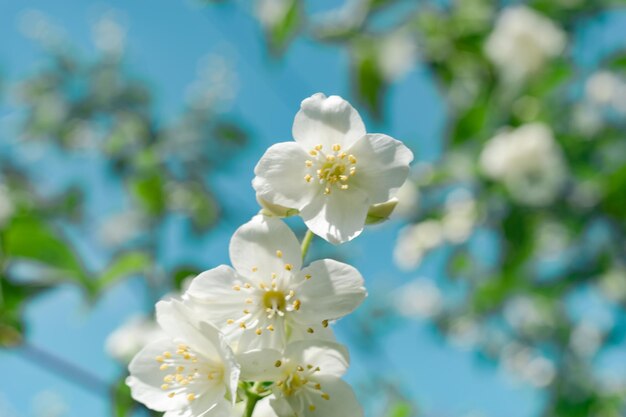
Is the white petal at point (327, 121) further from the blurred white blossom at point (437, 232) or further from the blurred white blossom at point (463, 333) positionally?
the blurred white blossom at point (463, 333)

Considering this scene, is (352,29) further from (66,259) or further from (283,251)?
(283,251)

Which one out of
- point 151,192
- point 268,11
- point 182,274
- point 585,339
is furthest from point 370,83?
point 585,339

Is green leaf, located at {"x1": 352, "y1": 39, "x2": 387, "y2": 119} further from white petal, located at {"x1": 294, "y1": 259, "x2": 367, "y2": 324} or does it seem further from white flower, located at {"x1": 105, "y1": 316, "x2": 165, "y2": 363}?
white petal, located at {"x1": 294, "y1": 259, "x2": 367, "y2": 324}

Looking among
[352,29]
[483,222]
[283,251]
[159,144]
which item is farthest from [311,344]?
[159,144]

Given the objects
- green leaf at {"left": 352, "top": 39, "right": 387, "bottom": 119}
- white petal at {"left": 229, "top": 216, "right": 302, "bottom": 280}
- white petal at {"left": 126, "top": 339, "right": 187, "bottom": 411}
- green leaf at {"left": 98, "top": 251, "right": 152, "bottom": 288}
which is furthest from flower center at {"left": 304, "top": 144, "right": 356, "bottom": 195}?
green leaf at {"left": 352, "top": 39, "right": 387, "bottom": 119}

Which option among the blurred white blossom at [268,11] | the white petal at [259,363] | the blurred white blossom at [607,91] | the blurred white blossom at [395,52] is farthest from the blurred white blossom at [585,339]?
the white petal at [259,363]

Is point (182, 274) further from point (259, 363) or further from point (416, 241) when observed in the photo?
point (416, 241)
